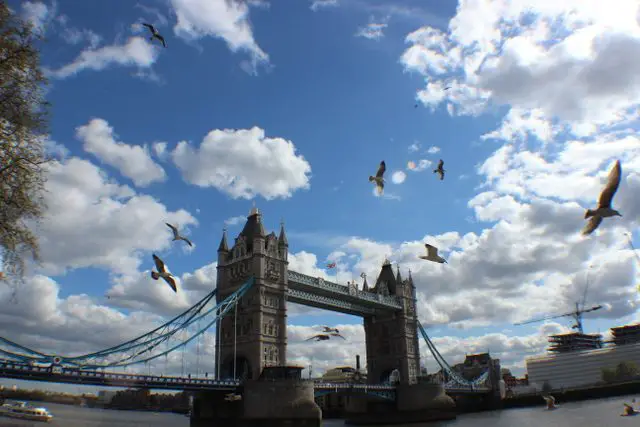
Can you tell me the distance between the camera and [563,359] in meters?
169

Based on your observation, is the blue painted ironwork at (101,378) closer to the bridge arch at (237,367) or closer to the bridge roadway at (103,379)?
the bridge roadway at (103,379)

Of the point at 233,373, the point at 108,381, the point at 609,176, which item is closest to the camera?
the point at 609,176

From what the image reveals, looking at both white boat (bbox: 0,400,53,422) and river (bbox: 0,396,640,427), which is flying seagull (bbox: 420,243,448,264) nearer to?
river (bbox: 0,396,640,427)

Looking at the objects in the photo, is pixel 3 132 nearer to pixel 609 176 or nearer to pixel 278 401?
pixel 609 176

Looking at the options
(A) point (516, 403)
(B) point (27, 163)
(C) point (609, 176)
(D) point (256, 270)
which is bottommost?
(A) point (516, 403)

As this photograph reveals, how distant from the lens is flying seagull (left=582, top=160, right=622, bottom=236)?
40.7 feet

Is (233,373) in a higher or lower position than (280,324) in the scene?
lower

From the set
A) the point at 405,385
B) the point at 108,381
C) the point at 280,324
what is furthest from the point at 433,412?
the point at 108,381

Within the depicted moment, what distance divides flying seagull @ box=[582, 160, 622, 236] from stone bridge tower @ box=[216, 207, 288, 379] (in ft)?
145

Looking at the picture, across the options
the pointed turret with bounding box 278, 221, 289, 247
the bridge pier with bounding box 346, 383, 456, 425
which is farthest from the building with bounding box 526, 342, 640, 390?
the pointed turret with bounding box 278, 221, 289, 247

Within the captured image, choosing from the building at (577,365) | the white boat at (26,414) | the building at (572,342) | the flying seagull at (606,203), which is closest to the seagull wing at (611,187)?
the flying seagull at (606,203)

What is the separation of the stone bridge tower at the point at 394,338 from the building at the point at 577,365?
99076 millimetres

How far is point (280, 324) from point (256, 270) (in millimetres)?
6640

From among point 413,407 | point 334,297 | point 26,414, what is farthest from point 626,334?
point 26,414
